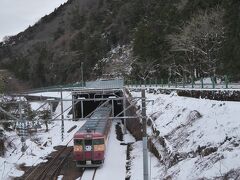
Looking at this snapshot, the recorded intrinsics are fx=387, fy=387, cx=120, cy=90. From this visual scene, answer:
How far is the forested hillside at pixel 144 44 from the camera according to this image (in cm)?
4194

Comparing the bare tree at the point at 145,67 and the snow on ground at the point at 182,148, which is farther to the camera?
the bare tree at the point at 145,67

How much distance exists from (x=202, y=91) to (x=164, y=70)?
116 feet

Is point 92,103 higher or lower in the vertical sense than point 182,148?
lower

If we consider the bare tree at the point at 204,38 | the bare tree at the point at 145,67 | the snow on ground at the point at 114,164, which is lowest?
the snow on ground at the point at 114,164

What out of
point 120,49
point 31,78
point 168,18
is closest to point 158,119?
point 168,18

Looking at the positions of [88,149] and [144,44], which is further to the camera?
[144,44]

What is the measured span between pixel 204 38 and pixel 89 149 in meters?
22.0

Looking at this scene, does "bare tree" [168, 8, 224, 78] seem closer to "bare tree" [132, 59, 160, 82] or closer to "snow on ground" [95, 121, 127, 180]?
"snow on ground" [95, 121, 127, 180]

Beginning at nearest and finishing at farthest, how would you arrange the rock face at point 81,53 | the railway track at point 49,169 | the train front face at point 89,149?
the railway track at point 49,169 → the train front face at point 89,149 → the rock face at point 81,53

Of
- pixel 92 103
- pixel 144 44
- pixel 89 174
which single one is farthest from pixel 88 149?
pixel 92 103

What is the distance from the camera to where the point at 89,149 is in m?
27.9

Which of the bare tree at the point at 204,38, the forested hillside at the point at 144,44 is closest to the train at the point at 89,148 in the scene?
the forested hillside at the point at 144,44

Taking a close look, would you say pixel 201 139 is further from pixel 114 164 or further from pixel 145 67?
pixel 145 67

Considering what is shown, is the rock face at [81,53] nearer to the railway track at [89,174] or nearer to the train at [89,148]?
the train at [89,148]
